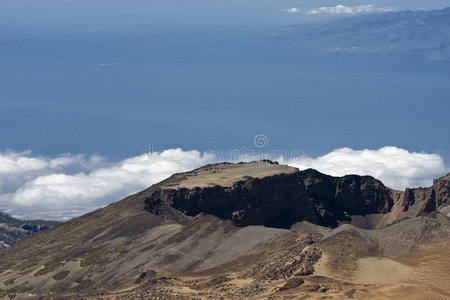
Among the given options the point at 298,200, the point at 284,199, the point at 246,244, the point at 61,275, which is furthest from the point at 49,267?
the point at 298,200

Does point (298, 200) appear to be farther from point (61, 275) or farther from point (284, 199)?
point (61, 275)

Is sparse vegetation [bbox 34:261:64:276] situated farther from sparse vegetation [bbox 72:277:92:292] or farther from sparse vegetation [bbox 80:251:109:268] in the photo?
sparse vegetation [bbox 72:277:92:292]

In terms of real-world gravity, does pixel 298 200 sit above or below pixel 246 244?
above

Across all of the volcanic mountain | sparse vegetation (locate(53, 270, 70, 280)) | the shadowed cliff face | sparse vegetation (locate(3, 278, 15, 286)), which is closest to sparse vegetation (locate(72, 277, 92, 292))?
the volcanic mountain

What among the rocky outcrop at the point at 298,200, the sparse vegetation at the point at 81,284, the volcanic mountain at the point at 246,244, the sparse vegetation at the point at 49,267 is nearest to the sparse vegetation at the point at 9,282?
the volcanic mountain at the point at 246,244

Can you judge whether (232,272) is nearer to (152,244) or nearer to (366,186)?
(152,244)
